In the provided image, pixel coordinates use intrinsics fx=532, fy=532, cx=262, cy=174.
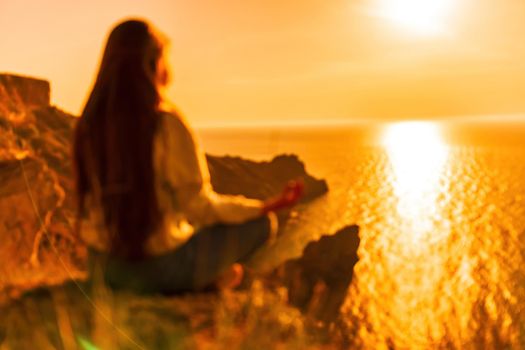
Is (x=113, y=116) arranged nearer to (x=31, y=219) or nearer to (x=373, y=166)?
(x=31, y=219)

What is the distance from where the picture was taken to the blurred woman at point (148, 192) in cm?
265

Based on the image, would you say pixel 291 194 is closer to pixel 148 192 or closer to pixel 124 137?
pixel 148 192

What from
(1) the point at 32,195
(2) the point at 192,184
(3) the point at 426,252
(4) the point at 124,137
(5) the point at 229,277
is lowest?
(3) the point at 426,252

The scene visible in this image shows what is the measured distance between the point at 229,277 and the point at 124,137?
1.09 metres

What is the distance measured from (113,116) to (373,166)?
84.7 meters

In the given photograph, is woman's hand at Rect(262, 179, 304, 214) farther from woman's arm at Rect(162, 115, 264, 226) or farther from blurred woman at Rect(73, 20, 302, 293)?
woman's arm at Rect(162, 115, 264, 226)

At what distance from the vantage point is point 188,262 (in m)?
3.01

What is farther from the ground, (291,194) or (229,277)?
(291,194)

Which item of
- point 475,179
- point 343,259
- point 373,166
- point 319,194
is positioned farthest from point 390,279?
point 373,166

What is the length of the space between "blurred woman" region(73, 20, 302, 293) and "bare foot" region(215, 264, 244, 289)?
48 mm

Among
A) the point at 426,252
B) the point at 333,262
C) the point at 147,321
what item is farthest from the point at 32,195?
the point at 426,252

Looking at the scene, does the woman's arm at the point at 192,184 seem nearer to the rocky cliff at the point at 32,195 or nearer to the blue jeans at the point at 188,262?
the blue jeans at the point at 188,262

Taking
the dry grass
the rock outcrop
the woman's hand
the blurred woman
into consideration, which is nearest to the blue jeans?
the blurred woman

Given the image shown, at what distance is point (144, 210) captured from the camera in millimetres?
2791
